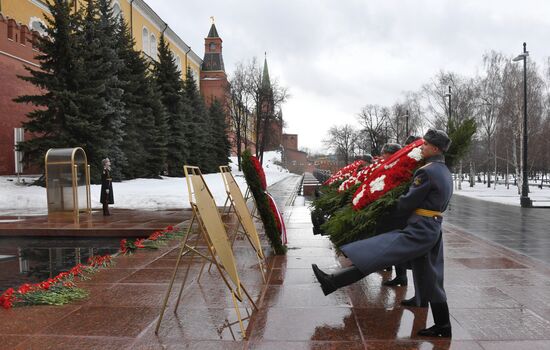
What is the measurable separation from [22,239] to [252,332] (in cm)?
890

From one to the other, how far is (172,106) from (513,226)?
3231 centimetres

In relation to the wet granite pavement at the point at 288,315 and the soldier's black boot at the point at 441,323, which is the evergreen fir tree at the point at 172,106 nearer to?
the wet granite pavement at the point at 288,315

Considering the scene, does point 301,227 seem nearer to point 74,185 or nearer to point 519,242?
point 519,242

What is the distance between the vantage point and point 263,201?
23.3ft

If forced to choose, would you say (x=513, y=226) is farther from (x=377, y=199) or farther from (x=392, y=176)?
(x=377, y=199)

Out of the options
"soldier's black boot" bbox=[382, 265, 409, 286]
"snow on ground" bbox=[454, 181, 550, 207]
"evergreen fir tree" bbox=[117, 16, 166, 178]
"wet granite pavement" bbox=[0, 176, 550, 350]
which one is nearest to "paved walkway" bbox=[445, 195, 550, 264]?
"wet granite pavement" bbox=[0, 176, 550, 350]

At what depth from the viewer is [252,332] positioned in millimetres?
4129

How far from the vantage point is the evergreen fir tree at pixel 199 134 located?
44.4m

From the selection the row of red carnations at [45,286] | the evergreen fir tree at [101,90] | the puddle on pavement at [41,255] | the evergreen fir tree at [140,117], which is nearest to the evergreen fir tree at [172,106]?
the evergreen fir tree at [140,117]

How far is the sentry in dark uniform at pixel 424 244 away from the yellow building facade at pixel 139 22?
27.9 meters

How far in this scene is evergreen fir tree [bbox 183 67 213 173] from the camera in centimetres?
4441

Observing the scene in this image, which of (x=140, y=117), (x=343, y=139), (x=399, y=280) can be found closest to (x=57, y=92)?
(x=140, y=117)

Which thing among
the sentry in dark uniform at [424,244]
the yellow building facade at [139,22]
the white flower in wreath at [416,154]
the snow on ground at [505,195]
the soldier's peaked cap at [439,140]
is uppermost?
the yellow building facade at [139,22]

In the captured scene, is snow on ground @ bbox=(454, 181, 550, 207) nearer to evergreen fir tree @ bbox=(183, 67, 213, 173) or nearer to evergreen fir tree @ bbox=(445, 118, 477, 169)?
evergreen fir tree @ bbox=(445, 118, 477, 169)
